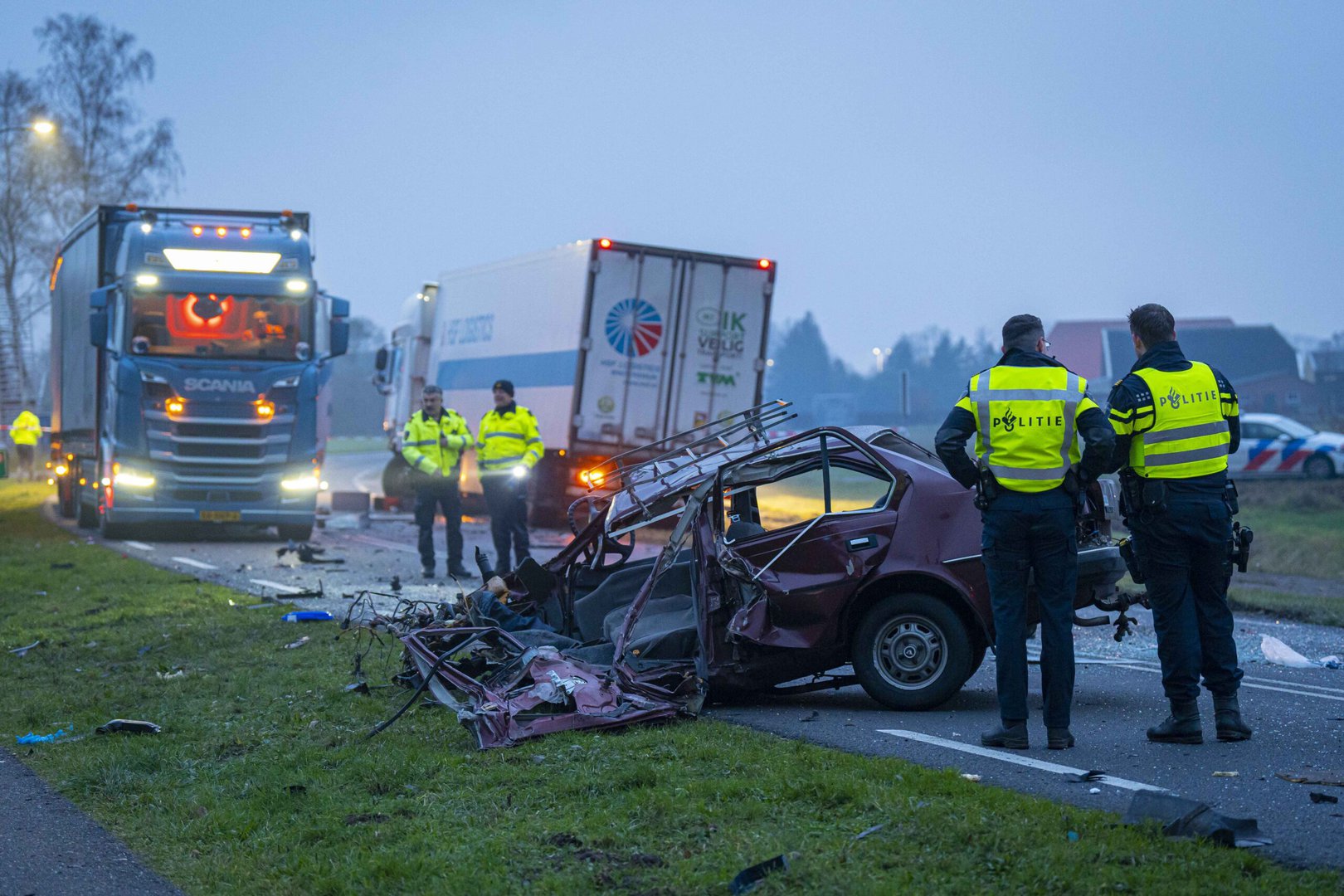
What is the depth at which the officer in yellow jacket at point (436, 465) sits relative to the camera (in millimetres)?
13969

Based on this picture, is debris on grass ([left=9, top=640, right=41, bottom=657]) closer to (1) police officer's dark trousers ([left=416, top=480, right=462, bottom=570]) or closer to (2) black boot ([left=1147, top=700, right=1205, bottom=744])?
(1) police officer's dark trousers ([left=416, top=480, right=462, bottom=570])

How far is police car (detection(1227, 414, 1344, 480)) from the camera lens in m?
30.8

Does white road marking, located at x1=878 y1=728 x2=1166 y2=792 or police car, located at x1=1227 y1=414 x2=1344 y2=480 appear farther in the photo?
police car, located at x1=1227 y1=414 x2=1344 y2=480

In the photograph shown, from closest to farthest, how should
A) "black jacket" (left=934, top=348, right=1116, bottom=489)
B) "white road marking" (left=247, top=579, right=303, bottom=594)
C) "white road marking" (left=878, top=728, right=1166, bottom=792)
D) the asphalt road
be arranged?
1. the asphalt road
2. "white road marking" (left=878, top=728, right=1166, bottom=792)
3. "black jacket" (left=934, top=348, right=1116, bottom=489)
4. "white road marking" (left=247, top=579, right=303, bottom=594)

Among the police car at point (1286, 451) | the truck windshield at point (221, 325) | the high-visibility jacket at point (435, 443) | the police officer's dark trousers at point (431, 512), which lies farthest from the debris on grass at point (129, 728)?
the police car at point (1286, 451)

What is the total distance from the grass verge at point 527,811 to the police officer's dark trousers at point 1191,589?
1598 millimetres

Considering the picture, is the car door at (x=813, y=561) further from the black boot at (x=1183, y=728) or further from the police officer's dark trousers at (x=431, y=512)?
the police officer's dark trousers at (x=431, y=512)

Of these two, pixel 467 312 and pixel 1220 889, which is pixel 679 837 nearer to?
pixel 1220 889

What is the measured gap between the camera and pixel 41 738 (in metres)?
7.33

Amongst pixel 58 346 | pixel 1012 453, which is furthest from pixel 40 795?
pixel 58 346

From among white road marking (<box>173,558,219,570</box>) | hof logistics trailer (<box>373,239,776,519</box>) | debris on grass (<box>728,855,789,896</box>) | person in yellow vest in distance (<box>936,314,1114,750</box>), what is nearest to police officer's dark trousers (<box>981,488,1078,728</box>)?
person in yellow vest in distance (<box>936,314,1114,750</box>)

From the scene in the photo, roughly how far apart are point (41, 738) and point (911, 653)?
4.49 metres

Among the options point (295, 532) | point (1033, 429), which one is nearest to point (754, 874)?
point (1033, 429)

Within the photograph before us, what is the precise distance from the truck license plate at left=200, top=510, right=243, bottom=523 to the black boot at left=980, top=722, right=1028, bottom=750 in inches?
550
